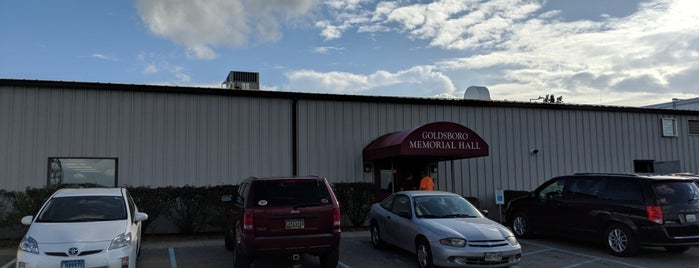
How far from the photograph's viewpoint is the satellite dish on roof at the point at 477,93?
776 inches

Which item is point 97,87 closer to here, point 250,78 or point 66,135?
point 66,135

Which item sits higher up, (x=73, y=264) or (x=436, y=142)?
(x=436, y=142)

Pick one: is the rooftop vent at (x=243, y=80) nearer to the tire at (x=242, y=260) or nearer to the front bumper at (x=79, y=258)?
the tire at (x=242, y=260)

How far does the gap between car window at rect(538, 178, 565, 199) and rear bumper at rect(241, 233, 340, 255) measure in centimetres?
647

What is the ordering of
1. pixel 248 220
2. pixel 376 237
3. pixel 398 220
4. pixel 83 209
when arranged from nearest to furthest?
pixel 248 220 < pixel 83 209 < pixel 398 220 < pixel 376 237

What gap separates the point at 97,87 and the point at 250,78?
501 cm

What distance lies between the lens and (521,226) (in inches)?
504

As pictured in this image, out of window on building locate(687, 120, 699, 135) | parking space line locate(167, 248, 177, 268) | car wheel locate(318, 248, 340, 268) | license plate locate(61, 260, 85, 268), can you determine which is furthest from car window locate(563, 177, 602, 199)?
window on building locate(687, 120, 699, 135)

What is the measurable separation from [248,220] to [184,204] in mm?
6389

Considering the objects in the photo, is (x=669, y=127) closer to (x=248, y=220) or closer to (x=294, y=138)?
(x=294, y=138)

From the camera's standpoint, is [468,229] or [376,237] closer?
[468,229]

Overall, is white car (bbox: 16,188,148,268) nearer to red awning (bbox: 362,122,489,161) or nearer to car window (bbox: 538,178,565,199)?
red awning (bbox: 362,122,489,161)

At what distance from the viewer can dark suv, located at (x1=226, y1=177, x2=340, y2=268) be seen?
778 cm

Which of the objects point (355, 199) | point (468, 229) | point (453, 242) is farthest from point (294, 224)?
point (355, 199)
